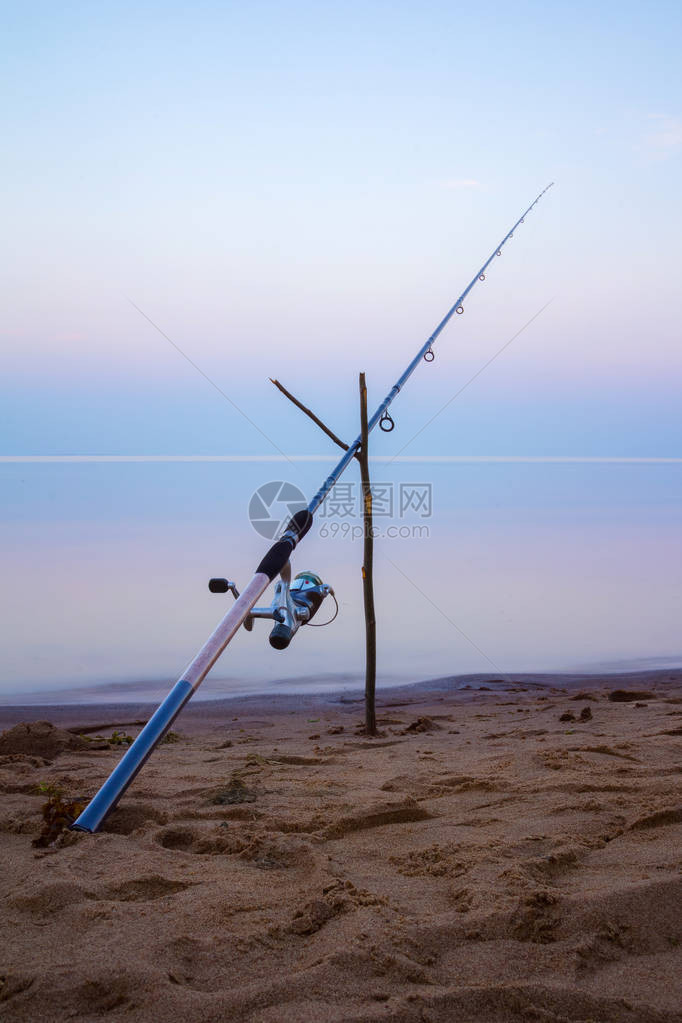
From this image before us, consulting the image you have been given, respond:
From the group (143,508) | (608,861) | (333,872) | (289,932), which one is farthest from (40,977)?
(143,508)

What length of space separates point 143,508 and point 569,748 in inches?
802

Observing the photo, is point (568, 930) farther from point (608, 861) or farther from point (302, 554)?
point (302, 554)

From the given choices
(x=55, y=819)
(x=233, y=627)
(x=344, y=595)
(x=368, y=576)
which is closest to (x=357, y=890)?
Answer: (x=233, y=627)

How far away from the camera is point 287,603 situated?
2.71m

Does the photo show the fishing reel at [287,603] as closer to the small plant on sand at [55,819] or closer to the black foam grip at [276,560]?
the black foam grip at [276,560]

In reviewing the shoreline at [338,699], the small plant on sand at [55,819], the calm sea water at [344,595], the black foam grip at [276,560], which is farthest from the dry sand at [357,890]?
the calm sea water at [344,595]

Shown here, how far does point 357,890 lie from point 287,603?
2.76 ft

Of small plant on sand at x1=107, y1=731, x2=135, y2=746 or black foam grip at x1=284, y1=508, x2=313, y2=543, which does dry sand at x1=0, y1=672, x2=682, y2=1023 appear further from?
black foam grip at x1=284, y1=508, x2=313, y2=543

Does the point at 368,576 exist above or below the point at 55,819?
above

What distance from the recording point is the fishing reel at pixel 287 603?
2.61 metres

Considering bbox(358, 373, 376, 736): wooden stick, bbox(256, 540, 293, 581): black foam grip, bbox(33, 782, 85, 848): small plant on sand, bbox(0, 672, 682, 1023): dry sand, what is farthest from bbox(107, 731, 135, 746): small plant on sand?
bbox(256, 540, 293, 581): black foam grip

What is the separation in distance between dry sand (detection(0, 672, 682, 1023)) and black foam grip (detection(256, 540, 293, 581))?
0.92 m

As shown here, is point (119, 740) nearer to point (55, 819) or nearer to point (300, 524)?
point (55, 819)

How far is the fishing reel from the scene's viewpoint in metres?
2.61
